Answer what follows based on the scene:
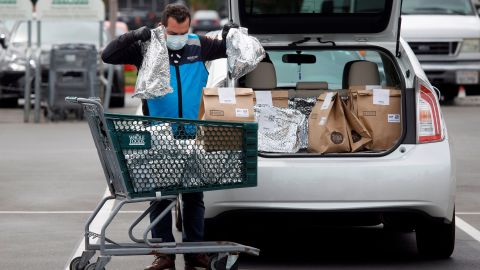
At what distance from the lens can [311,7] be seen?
936 centimetres

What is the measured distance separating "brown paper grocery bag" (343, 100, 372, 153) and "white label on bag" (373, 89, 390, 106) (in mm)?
171

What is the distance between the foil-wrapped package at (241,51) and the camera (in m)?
8.07

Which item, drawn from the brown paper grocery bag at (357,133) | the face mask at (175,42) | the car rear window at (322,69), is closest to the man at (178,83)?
the face mask at (175,42)

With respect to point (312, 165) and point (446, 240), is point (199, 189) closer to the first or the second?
point (312, 165)

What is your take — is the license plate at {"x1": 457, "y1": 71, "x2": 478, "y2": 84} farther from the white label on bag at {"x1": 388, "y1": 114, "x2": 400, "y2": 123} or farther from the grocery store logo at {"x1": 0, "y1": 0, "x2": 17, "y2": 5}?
the white label on bag at {"x1": 388, "y1": 114, "x2": 400, "y2": 123}

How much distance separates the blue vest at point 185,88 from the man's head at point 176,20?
67 mm

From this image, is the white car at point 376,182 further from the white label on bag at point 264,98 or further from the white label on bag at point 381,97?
the white label on bag at point 264,98

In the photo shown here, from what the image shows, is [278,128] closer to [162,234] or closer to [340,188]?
[340,188]

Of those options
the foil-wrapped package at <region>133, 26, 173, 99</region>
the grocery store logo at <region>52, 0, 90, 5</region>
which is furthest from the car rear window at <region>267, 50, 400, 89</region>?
the grocery store logo at <region>52, 0, 90, 5</region>

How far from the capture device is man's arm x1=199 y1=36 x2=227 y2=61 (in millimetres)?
8125

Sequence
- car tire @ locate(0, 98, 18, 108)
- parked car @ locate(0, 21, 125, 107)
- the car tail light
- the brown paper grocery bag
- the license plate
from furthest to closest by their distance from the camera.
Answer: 1. car tire @ locate(0, 98, 18, 108)
2. parked car @ locate(0, 21, 125, 107)
3. the license plate
4. the brown paper grocery bag
5. the car tail light

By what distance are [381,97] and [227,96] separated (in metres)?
1.11

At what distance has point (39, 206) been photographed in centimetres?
1117

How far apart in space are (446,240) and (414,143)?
0.73 metres
